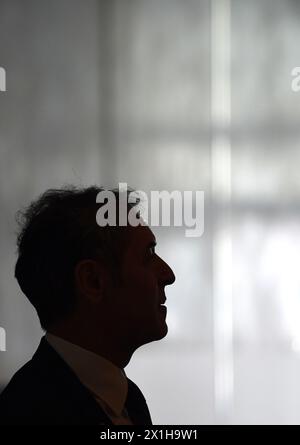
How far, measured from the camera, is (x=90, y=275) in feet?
2.42

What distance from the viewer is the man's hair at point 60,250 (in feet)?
2.41

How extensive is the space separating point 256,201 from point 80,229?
5.45ft

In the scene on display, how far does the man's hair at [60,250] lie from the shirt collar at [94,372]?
36mm

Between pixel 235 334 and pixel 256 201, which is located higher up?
pixel 256 201

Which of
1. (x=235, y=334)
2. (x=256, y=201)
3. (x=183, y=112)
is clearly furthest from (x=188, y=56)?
(x=235, y=334)

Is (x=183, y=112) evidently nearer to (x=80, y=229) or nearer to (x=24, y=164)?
(x=24, y=164)

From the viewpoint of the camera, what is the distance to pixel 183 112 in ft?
7.59

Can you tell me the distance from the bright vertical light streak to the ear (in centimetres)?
157

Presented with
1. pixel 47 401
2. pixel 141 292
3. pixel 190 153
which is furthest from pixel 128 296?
pixel 190 153

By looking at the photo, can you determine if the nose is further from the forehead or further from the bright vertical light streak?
the bright vertical light streak

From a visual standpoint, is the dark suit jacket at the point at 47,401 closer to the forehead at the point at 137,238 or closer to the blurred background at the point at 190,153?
the forehead at the point at 137,238

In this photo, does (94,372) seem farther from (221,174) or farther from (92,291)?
(221,174)

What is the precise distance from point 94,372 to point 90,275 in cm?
10

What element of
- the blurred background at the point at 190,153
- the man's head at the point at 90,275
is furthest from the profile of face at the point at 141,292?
the blurred background at the point at 190,153
